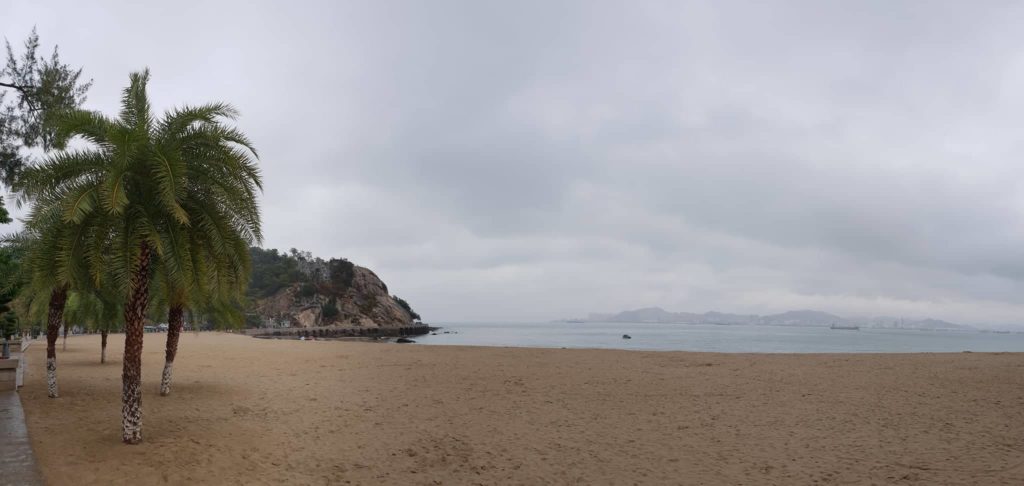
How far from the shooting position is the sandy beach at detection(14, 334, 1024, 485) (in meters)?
8.66

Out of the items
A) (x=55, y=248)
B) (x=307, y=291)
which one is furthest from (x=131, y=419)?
(x=307, y=291)

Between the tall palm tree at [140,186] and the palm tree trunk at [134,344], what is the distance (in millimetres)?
16

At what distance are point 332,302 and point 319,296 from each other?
3217 mm

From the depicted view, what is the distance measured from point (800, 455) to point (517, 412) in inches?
253

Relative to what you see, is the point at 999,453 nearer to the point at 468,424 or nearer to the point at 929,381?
the point at 468,424

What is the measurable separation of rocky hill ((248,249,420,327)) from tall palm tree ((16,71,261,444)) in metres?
107

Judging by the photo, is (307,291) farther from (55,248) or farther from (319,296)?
(55,248)

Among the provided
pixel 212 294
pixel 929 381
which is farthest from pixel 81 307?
pixel 929 381

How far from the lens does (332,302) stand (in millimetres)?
121000

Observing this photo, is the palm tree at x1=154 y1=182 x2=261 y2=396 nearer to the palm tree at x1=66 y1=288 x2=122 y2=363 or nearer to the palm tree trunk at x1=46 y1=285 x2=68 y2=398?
the palm tree trunk at x1=46 y1=285 x2=68 y2=398

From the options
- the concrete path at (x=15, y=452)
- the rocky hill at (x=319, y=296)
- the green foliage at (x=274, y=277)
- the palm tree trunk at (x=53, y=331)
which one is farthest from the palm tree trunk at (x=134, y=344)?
the green foliage at (x=274, y=277)

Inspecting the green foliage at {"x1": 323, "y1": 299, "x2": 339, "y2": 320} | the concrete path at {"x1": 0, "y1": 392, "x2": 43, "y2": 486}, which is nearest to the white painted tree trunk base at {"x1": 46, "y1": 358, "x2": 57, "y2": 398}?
the concrete path at {"x1": 0, "y1": 392, "x2": 43, "y2": 486}

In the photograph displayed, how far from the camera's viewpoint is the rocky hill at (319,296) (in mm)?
115000

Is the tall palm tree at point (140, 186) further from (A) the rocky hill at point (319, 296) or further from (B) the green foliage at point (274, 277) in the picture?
(B) the green foliage at point (274, 277)
